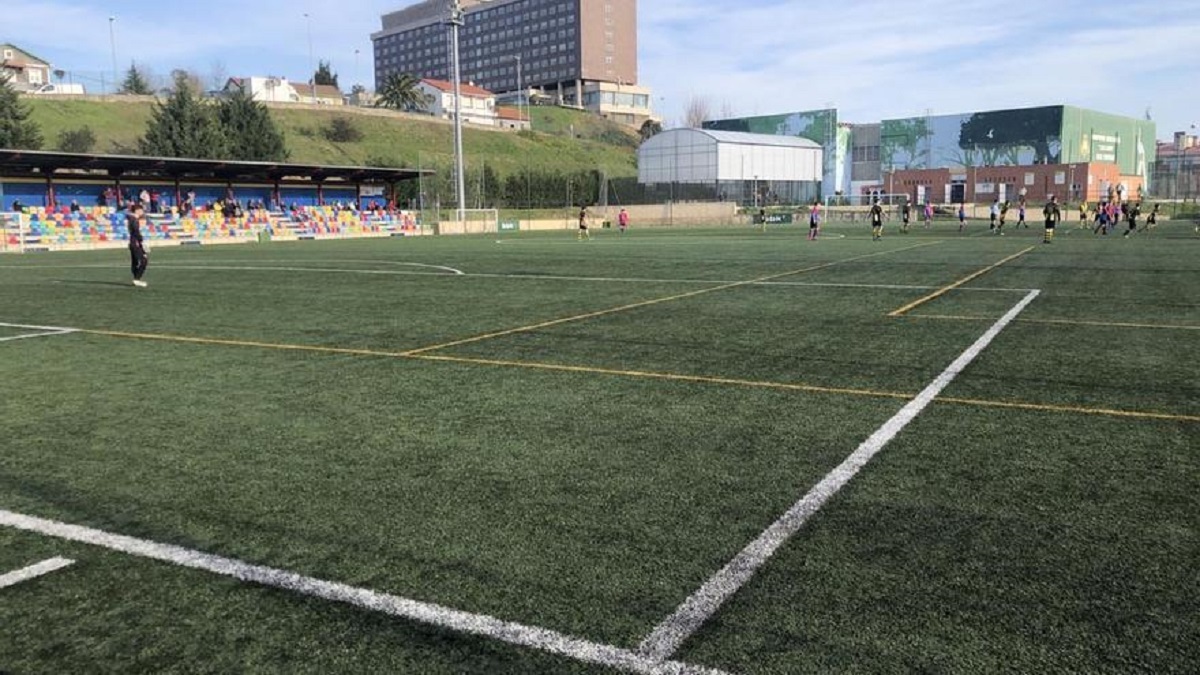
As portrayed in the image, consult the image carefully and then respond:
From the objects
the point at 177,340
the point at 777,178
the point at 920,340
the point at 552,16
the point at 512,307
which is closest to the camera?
the point at 920,340

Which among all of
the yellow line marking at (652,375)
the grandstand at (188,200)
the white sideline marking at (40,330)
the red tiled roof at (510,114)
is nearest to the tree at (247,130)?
the grandstand at (188,200)

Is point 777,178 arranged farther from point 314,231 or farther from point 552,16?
point 552,16

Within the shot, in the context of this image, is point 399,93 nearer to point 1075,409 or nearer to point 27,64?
point 27,64

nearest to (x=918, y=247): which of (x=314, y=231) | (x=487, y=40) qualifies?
(x=314, y=231)

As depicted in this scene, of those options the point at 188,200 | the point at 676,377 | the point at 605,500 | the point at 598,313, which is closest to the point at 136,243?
the point at 598,313

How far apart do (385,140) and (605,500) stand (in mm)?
114026

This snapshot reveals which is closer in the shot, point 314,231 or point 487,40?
point 314,231

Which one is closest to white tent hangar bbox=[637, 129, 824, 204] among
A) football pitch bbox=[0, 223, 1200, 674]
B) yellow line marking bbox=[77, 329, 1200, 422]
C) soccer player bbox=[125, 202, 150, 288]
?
soccer player bbox=[125, 202, 150, 288]

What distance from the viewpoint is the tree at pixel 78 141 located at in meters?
79.0

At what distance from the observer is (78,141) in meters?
79.8

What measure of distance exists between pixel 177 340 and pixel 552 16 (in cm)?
18635

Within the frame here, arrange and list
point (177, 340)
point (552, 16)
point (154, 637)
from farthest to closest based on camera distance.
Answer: point (552, 16) < point (177, 340) < point (154, 637)

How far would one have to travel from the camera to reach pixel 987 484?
17.4 ft

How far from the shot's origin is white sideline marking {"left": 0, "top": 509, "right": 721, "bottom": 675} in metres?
3.30
